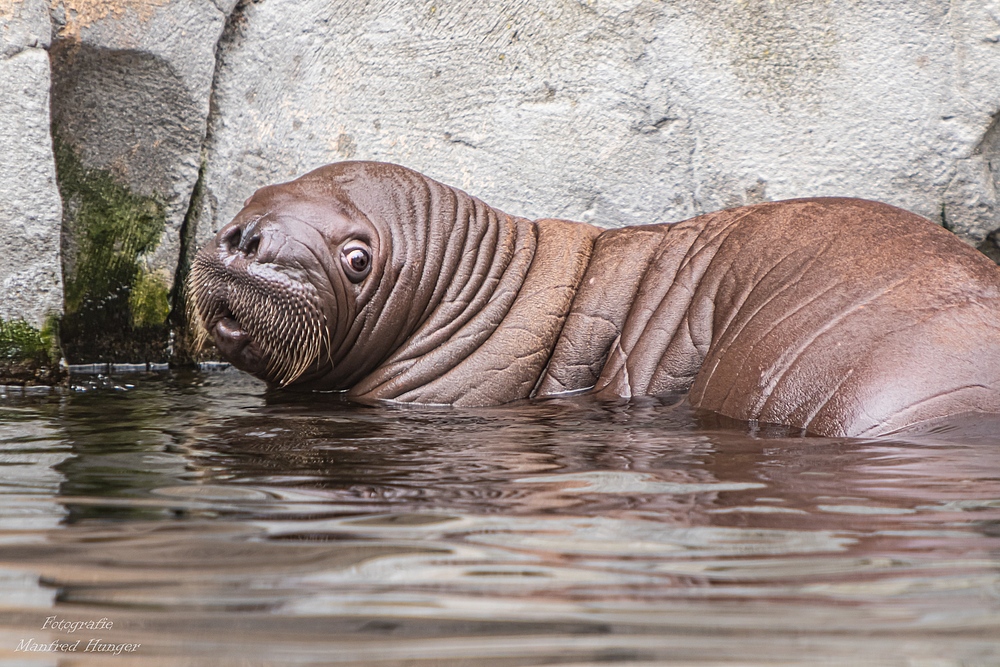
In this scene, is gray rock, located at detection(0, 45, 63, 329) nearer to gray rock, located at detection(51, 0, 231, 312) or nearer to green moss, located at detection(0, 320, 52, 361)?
green moss, located at detection(0, 320, 52, 361)

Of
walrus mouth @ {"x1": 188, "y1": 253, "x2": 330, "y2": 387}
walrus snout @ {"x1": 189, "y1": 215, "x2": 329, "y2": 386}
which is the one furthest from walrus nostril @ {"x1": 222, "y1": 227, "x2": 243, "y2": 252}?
walrus mouth @ {"x1": 188, "y1": 253, "x2": 330, "y2": 387}

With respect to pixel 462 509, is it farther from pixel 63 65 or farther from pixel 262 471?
pixel 63 65

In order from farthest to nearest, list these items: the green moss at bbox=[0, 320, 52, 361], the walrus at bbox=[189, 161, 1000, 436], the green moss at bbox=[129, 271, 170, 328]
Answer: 1. the green moss at bbox=[129, 271, 170, 328]
2. the green moss at bbox=[0, 320, 52, 361]
3. the walrus at bbox=[189, 161, 1000, 436]

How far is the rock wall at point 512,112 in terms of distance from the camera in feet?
22.1

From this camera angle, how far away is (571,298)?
5.66 metres

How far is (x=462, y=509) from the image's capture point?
8.51 feet

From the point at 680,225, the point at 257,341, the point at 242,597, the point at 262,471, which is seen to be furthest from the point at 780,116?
the point at 242,597

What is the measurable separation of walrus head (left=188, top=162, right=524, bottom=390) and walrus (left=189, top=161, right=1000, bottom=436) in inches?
0.4

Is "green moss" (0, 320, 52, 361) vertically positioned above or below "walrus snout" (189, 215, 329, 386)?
below

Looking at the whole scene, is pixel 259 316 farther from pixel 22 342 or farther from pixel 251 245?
pixel 22 342

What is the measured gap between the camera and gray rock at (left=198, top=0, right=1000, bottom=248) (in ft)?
22.4

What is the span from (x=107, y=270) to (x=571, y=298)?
328 cm

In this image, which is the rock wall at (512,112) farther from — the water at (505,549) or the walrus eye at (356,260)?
the water at (505,549)

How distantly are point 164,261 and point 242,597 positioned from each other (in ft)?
18.7
